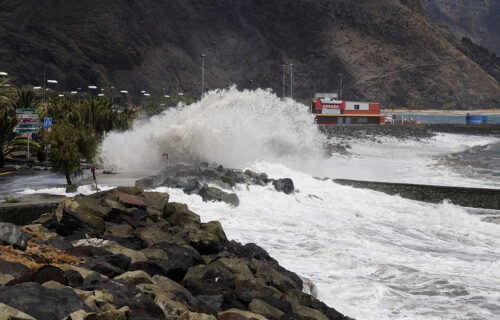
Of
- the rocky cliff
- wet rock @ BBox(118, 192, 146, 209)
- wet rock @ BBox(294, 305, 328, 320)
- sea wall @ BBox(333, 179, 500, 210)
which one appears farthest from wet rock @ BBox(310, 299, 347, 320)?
the rocky cliff

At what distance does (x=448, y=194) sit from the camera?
2262 cm

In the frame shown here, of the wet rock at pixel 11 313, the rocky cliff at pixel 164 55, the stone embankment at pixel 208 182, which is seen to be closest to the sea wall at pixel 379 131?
the rocky cliff at pixel 164 55

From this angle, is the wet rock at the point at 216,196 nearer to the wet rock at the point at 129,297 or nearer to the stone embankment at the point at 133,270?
the stone embankment at the point at 133,270

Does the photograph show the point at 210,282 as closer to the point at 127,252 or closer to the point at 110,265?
the point at 110,265

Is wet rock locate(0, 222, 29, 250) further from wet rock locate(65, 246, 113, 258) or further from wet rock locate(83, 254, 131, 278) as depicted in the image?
wet rock locate(83, 254, 131, 278)

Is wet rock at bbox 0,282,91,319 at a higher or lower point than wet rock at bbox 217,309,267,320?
higher

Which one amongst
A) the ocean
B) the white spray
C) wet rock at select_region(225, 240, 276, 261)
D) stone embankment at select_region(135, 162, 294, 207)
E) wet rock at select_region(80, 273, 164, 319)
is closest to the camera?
wet rock at select_region(80, 273, 164, 319)

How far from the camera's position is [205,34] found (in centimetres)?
18362

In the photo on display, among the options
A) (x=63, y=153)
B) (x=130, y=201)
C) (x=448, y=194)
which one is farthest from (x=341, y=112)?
(x=130, y=201)

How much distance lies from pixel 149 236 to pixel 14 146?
21848 millimetres

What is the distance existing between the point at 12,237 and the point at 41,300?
3836 mm

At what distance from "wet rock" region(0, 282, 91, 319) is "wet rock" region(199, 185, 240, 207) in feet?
40.3

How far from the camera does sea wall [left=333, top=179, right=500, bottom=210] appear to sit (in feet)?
71.4

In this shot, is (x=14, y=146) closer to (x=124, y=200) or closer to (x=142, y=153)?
(x=142, y=153)
